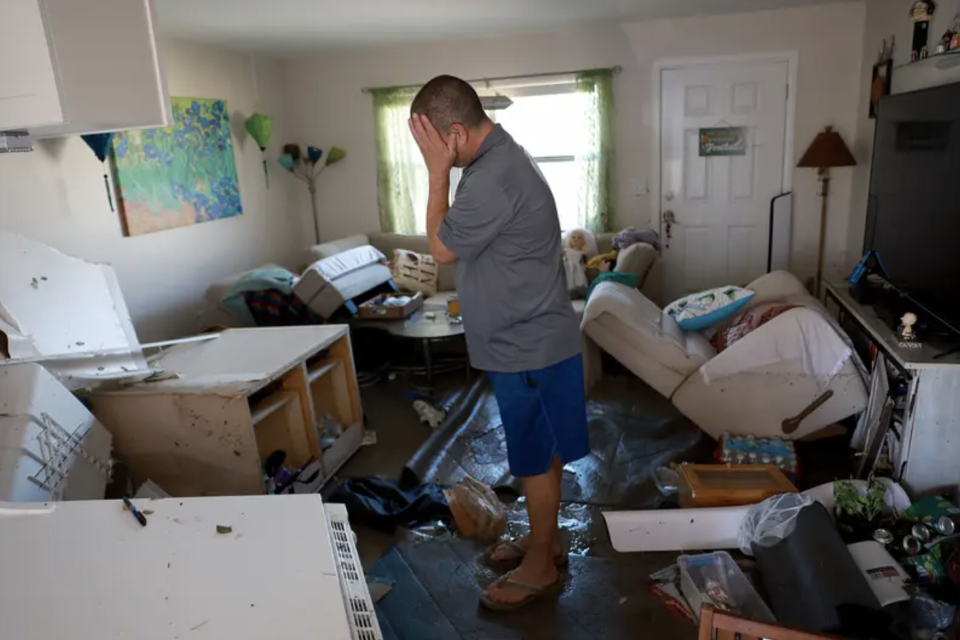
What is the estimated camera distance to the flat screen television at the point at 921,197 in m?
2.21

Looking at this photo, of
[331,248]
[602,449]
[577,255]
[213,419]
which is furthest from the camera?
[331,248]

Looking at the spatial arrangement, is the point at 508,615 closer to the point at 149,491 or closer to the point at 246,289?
the point at 149,491

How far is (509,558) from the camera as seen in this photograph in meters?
2.22

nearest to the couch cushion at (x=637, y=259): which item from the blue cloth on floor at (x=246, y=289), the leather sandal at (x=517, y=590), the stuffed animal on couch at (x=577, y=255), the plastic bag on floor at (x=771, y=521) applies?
the stuffed animal on couch at (x=577, y=255)

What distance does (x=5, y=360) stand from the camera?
2059 mm

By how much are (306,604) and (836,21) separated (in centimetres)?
487

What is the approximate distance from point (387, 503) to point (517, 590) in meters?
0.70

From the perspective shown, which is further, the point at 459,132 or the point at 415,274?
the point at 415,274

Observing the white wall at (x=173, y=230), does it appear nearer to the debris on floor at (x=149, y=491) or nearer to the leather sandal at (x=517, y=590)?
the debris on floor at (x=149, y=491)

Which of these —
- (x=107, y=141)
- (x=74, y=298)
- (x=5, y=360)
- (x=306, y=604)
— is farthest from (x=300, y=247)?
(x=306, y=604)

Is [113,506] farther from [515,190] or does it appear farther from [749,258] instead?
[749,258]

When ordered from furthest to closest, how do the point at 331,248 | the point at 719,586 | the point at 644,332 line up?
the point at 331,248, the point at 644,332, the point at 719,586

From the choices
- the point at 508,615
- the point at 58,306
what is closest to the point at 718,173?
the point at 508,615

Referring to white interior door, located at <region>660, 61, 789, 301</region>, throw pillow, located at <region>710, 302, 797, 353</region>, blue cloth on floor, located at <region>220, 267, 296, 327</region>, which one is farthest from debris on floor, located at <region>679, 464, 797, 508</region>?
white interior door, located at <region>660, 61, 789, 301</region>
